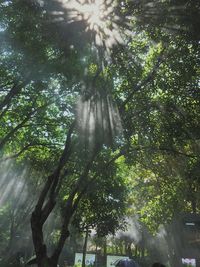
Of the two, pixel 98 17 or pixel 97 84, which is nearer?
pixel 98 17

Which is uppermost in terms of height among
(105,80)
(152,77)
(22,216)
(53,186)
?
(22,216)

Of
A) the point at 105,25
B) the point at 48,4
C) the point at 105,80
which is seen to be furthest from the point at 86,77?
the point at 48,4

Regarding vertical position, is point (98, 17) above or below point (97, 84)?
above

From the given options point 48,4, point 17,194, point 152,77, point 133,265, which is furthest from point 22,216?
point 48,4

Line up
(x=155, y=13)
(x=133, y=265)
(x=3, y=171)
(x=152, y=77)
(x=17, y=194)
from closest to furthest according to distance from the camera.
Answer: (x=155, y=13), (x=152, y=77), (x=3, y=171), (x=133, y=265), (x=17, y=194)

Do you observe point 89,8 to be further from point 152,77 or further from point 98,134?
point 98,134

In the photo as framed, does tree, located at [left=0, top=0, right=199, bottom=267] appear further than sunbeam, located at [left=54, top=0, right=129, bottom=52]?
Yes

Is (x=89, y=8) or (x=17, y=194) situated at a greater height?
(x=17, y=194)

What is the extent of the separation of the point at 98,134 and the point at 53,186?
2821 millimetres

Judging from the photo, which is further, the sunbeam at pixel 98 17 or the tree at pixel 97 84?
the tree at pixel 97 84

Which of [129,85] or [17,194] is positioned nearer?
[129,85]

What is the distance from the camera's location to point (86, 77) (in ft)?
40.9

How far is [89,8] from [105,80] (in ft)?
9.17

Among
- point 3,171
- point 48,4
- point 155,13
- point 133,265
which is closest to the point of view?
point 48,4
